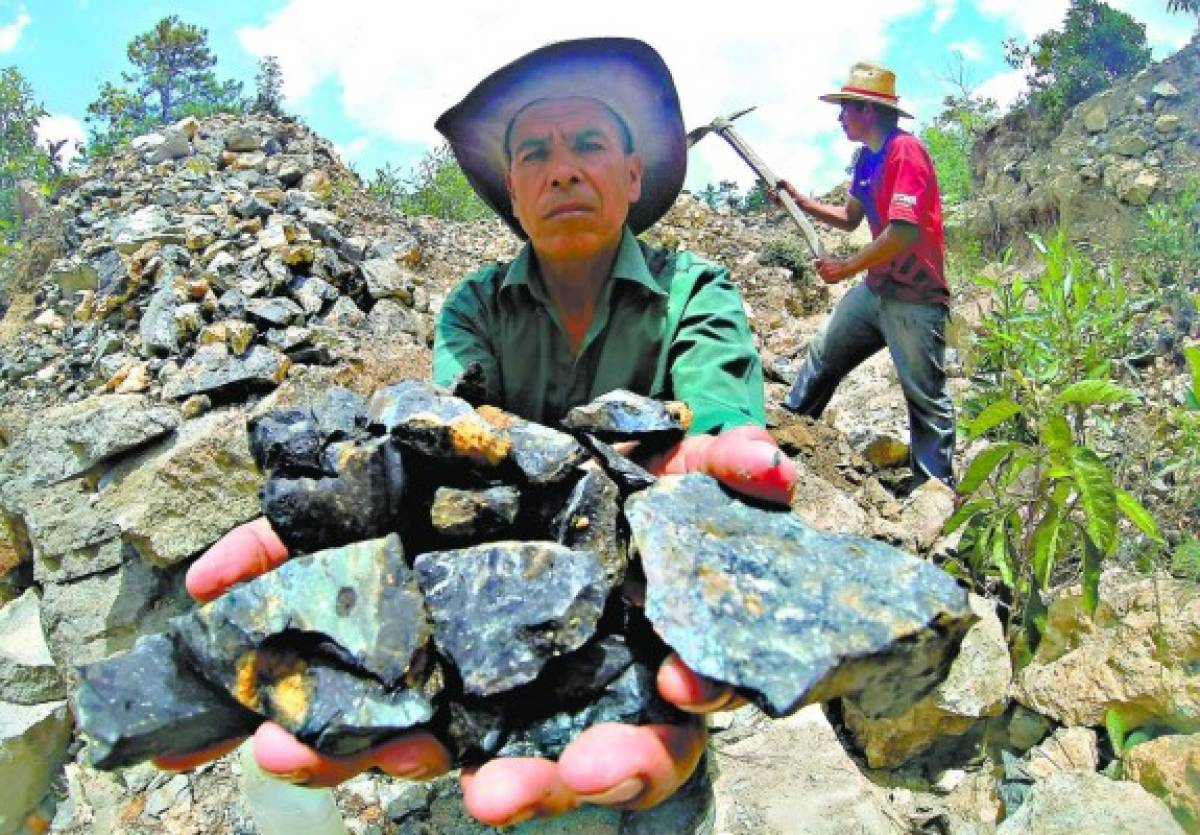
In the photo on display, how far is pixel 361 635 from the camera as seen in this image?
Answer: 1.36 m

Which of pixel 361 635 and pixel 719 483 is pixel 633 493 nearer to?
pixel 719 483

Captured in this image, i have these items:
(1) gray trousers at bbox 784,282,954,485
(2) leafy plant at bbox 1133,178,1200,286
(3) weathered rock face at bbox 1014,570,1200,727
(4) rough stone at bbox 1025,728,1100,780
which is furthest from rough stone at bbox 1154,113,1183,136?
(4) rough stone at bbox 1025,728,1100,780

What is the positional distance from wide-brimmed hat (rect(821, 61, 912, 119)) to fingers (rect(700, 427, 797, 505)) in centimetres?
359

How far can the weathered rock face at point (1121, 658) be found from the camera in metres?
2.38

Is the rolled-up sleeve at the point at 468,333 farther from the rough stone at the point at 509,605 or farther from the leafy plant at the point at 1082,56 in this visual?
the leafy plant at the point at 1082,56

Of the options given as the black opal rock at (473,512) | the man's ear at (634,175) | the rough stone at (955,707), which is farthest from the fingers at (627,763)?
the rough stone at (955,707)

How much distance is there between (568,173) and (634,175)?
1.04 feet

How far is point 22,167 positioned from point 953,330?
1928cm

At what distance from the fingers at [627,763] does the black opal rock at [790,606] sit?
182 millimetres

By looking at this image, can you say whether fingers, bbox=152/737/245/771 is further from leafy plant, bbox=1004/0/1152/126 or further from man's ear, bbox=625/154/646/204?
leafy plant, bbox=1004/0/1152/126

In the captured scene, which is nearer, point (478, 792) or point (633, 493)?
point (478, 792)

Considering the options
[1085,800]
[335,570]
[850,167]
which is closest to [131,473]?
[335,570]

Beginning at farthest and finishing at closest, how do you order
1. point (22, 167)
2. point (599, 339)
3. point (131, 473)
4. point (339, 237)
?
point (22, 167) < point (339, 237) < point (131, 473) < point (599, 339)

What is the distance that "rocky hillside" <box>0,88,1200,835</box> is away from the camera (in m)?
2.32
